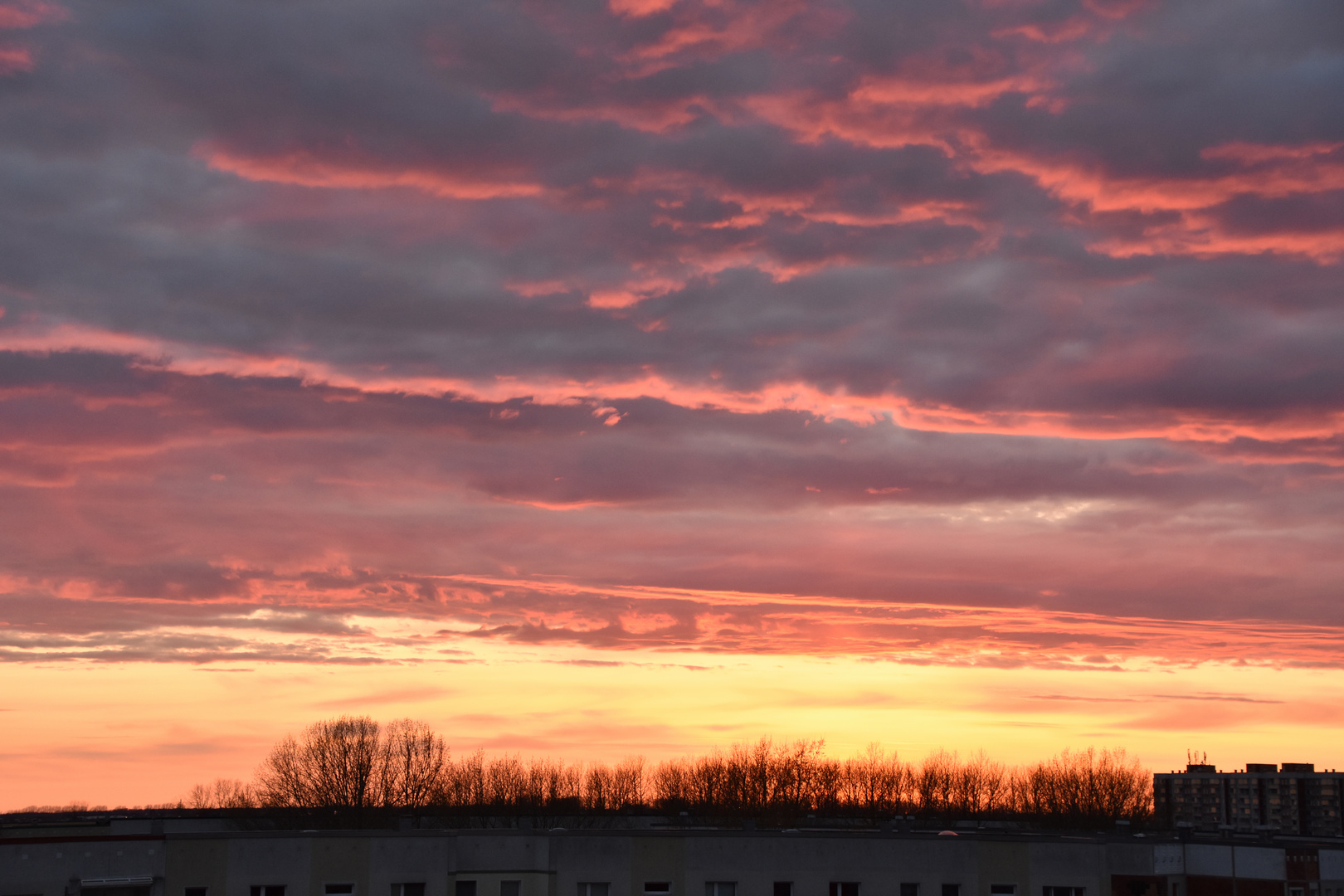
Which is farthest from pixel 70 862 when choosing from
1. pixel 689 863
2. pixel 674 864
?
pixel 689 863

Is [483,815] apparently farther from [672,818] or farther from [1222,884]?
[1222,884]

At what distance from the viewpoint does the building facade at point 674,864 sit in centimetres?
5797

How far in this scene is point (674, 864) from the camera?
63094 millimetres

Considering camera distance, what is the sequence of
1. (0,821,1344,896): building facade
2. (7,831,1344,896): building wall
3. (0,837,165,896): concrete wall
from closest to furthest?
(0,837,165,896): concrete wall, (0,821,1344,896): building facade, (7,831,1344,896): building wall

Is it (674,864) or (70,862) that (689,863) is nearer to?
(674,864)

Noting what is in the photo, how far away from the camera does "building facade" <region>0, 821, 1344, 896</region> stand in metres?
58.0

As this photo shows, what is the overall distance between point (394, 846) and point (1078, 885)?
34.8 metres

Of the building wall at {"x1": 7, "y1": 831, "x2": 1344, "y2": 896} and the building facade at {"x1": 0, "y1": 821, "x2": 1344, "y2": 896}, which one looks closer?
the building facade at {"x1": 0, "y1": 821, "x2": 1344, "y2": 896}

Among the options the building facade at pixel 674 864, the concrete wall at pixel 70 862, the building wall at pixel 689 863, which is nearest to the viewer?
the concrete wall at pixel 70 862

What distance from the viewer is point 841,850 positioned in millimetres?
64188

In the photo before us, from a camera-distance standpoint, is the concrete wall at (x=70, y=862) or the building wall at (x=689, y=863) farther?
the building wall at (x=689, y=863)

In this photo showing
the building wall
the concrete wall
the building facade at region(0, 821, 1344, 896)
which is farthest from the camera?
the building wall

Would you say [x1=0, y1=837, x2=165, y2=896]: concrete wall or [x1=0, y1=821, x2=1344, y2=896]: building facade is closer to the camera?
A: [x1=0, y1=837, x2=165, y2=896]: concrete wall

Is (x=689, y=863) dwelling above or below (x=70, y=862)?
below
